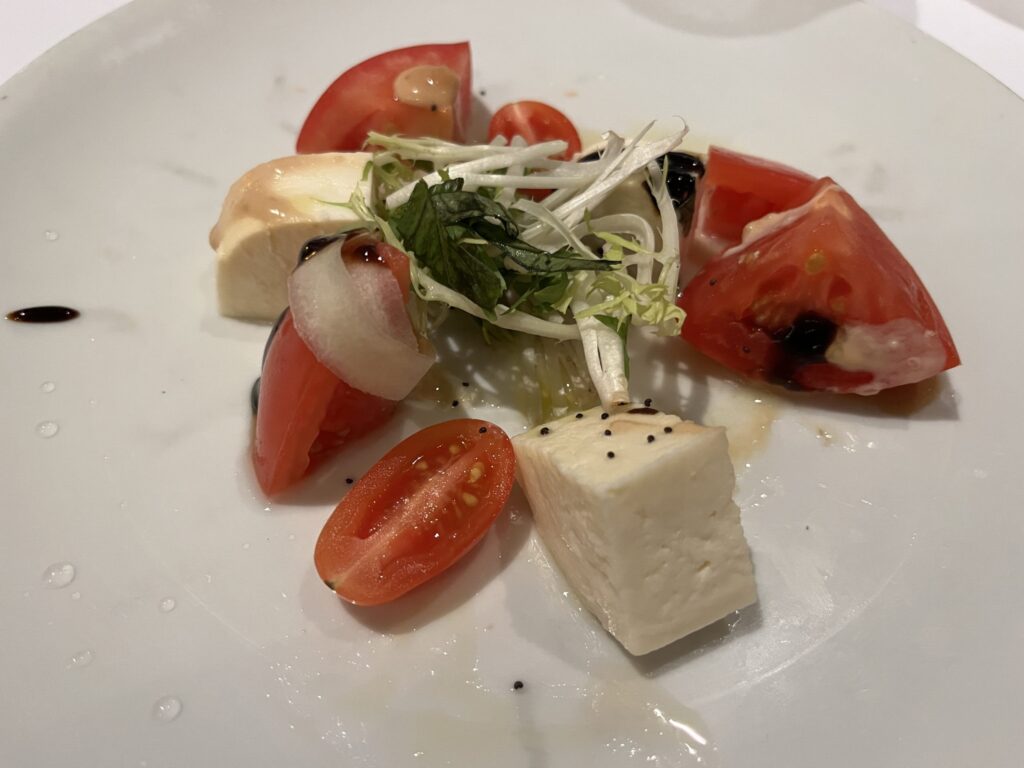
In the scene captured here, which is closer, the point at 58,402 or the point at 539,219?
the point at 58,402

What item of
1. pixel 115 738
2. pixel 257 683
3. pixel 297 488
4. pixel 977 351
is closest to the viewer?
pixel 115 738

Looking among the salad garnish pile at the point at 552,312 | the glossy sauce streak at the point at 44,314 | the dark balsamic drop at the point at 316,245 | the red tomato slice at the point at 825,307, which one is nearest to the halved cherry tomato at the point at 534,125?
the salad garnish pile at the point at 552,312

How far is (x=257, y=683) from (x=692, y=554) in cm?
87

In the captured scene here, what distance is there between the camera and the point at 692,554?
1484 millimetres

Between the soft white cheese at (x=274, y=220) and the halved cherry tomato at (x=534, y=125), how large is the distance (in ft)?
1.84

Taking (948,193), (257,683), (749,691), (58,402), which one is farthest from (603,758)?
(948,193)

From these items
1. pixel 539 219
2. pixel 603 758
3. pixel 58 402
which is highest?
pixel 539 219

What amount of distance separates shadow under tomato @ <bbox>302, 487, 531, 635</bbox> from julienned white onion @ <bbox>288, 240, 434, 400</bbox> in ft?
1.48

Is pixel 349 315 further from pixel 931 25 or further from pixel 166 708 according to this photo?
pixel 931 25

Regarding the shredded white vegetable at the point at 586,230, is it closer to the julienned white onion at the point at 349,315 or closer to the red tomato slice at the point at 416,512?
the julienned white onion at the point at 349,315

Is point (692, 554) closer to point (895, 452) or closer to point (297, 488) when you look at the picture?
point (895, 452)

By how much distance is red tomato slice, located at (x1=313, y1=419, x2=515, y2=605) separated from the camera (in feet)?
5.19

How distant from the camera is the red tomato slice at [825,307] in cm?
183

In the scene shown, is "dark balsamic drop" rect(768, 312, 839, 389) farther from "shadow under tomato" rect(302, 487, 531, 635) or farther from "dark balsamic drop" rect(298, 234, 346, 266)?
"dark balsamic drop" rect(298, 234, 346, 266)
